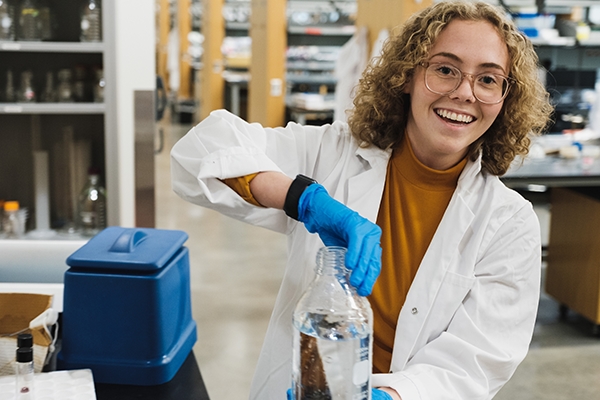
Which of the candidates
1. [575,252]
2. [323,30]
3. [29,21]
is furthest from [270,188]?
[323,30]

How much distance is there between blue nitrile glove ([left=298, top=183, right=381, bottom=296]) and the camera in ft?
3.49

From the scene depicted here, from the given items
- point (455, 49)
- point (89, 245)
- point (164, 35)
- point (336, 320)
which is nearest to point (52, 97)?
point (89, 245)

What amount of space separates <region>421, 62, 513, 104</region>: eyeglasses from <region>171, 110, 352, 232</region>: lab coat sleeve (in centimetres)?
29

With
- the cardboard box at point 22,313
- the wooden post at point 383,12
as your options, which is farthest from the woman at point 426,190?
the wooden post at point 383,12

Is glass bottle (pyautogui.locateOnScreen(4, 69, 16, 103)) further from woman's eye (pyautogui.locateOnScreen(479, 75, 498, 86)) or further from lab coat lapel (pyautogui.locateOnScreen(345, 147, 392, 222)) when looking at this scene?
woman's eye (pyautogui.locateOnScreen(479, 75, 498, 86))

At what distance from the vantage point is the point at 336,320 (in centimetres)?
108

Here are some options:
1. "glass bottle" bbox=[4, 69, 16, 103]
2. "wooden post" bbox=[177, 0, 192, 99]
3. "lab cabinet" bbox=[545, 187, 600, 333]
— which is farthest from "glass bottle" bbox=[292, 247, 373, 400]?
"wooden post" bbox=[177, 0, 192, 99]

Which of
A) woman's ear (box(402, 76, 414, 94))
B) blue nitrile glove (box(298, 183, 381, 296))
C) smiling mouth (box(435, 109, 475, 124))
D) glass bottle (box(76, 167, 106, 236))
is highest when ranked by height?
woman's ear (box(402, 76, 414, 94))

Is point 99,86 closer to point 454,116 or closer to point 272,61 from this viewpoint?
point 454,116

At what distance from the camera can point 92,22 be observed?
3.27 meters

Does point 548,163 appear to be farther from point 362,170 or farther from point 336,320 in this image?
point 336,320

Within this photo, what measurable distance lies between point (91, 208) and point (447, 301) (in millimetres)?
2399

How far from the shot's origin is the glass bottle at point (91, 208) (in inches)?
132

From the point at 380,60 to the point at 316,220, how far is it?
0.59 m
